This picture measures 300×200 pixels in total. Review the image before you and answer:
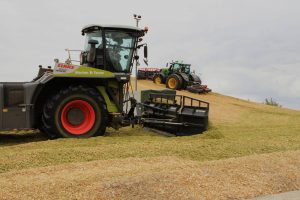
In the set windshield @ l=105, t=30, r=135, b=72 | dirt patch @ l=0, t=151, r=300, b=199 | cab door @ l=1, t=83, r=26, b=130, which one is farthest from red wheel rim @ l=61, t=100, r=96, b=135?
dirt patch @ l=0, t=151, r=300, b=199

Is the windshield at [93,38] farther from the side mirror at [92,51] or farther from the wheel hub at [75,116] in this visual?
the wheel hub at [75,116]

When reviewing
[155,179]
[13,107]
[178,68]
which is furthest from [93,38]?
[178,68]

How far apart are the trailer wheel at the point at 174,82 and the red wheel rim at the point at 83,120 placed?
16.6 metres

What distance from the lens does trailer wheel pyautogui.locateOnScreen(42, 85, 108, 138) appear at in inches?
372

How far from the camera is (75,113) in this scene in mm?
9812

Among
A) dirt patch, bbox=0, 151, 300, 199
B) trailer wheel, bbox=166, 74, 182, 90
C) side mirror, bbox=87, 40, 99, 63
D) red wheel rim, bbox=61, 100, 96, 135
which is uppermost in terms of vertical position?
side mirror, bbox=87, 40, 99, 63

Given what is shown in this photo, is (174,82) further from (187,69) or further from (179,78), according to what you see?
(187,69)

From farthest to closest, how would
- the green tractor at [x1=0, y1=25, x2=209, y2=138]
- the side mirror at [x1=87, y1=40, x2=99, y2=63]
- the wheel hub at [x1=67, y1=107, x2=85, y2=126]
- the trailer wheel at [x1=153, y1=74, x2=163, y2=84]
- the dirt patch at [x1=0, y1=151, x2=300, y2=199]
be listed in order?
1. the trailer wheel at [x1=153, y1=74, x2=163, y2=84]
2. the side mirror at [x1=87, y1=40, x2=99, y2=63]
3. the wheel hub at [x1=67, y1=107, x2=85, y2=126]
4. the green tractor at [x1=0, y1=25, x2=209, y2=138]
5. the dirt patch at [x1=0, y1=151, x2=300, y2=199]

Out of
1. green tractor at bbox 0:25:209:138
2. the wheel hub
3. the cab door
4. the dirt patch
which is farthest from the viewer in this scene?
the wheel hub

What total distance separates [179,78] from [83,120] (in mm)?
16812

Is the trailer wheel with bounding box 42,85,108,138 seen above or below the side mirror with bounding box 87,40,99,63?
below

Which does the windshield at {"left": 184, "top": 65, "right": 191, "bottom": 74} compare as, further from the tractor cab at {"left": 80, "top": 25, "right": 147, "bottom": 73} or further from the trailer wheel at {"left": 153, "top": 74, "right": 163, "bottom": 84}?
the tractor cab at {"left": 80, "top": 25, "right": 147, "bottom": 73}

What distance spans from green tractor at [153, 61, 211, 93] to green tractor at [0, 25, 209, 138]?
49.8ft

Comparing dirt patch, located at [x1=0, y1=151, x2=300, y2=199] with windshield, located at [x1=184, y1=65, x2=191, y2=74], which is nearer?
dirt patch, located at [x1=0, y1=151, x2=300, y2=199]
